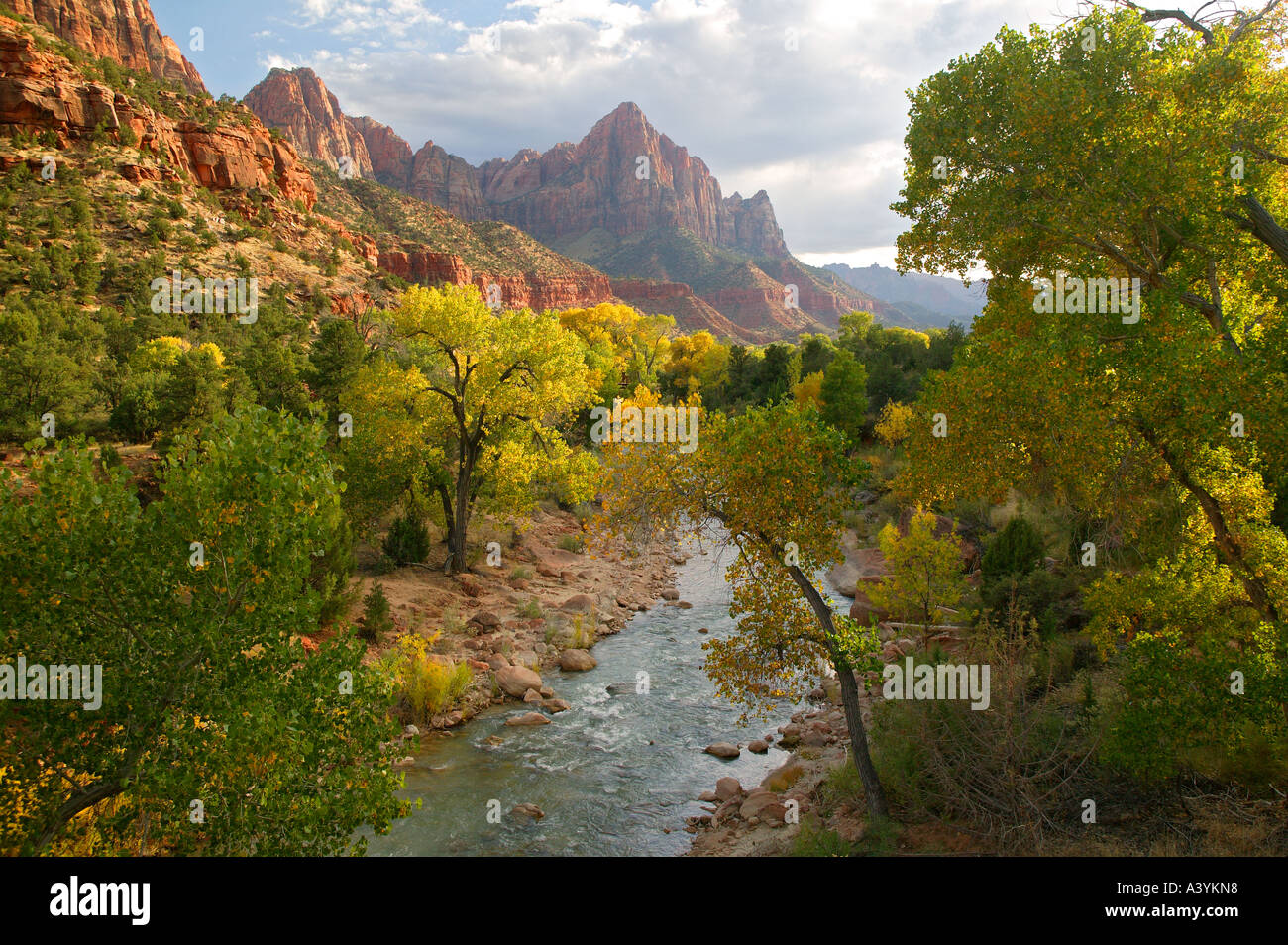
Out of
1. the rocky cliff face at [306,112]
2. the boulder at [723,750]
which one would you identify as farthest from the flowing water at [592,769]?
the rocky cliff face at [306,112]

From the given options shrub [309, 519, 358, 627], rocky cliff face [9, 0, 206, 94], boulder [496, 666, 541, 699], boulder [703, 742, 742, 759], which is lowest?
boulder [703, 742, 742, 759]

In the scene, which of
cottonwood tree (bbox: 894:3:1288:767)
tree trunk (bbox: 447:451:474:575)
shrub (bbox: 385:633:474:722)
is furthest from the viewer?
tree trunk (bbox: 447:451:474:575)

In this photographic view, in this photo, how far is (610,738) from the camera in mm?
13750

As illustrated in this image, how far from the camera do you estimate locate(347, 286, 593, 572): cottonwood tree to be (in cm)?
1967

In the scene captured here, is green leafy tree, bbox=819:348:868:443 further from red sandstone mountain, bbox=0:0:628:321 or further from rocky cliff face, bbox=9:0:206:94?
rocky cliff face, bbox=9:0:206:94

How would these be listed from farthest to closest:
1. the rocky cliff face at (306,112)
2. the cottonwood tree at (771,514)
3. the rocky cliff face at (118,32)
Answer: the rocky cliff face at (306,112), the rocky cliff face at (118,32), the cottonwood tree at (771,514)

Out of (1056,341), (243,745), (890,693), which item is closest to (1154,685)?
(1056,341)

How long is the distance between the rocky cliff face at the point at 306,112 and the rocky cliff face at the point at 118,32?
185ft

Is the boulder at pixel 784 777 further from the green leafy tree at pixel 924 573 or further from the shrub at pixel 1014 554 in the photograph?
the shrub at pixel 1014 554

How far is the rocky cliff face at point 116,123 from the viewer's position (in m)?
48.0

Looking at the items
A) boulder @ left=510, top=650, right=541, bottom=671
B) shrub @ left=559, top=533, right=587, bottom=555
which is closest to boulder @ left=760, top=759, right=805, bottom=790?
boulder @ left=510, top=650, right=541, bottom=671

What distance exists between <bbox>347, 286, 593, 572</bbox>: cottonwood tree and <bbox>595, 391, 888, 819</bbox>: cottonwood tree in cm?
1004

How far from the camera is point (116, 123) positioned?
52.4 m

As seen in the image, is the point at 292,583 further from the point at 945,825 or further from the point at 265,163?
the point at 265,163
